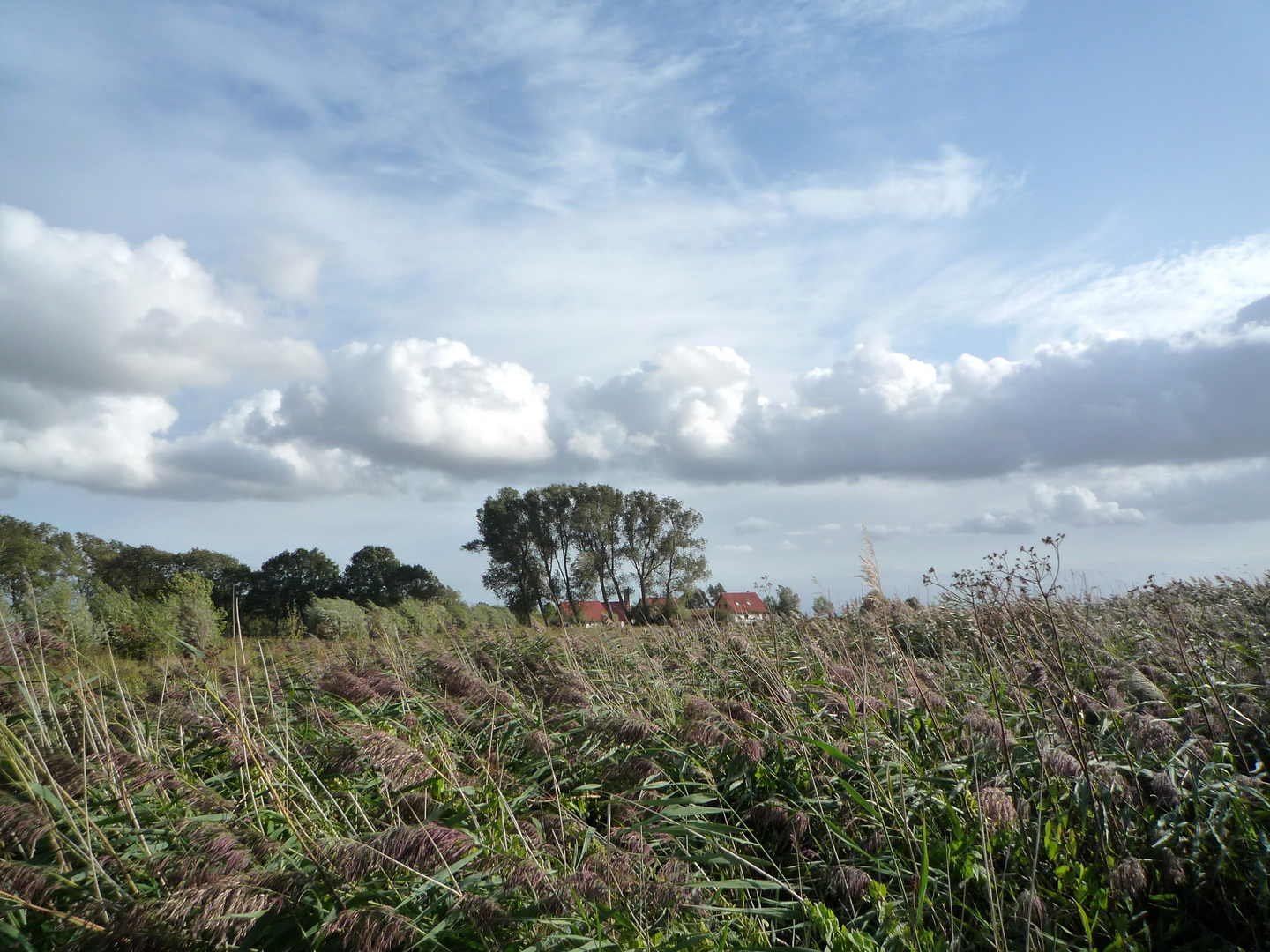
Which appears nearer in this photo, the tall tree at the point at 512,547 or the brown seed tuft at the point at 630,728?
the brown seed tuft at the point at 630,728

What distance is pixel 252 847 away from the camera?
238 cm

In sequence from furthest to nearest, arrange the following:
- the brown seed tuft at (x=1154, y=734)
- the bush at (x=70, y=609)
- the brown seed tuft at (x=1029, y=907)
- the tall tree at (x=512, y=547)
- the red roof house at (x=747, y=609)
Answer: the tall tree at (x=512, y=547) → the bush at (x=70, y=609) → the red roof house at (x=747, y=609) → the brown seed tuft at (x=1154, y=734) → the brown seed tuft at (x=1029, y=907)

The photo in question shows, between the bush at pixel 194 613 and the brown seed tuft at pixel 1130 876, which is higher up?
the bush at pixel 194 613

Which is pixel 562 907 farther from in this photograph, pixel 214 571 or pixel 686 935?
pixel 214 571

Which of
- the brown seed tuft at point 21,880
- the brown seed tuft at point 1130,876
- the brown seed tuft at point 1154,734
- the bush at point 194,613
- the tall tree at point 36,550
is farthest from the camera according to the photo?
the tall tree at point 36,550

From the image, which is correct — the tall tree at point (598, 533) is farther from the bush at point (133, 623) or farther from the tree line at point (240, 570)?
the bush at point (133, 623)

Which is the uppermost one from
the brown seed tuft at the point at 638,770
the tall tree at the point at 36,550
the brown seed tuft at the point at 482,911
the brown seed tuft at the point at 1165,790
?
the tall tree at the point at 36,550

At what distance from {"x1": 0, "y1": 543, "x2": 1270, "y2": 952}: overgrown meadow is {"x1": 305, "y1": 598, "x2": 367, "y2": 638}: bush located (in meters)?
13.2

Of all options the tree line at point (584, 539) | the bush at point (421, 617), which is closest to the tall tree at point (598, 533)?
the tree line at point (584, 539)

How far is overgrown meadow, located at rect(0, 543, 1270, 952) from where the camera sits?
233 cm

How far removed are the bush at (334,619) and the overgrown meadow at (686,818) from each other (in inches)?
518

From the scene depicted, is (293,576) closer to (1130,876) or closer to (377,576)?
(377,576)

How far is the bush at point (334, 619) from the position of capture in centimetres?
1803

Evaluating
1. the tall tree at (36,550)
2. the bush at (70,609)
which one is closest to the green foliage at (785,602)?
the bush at (70,609)
